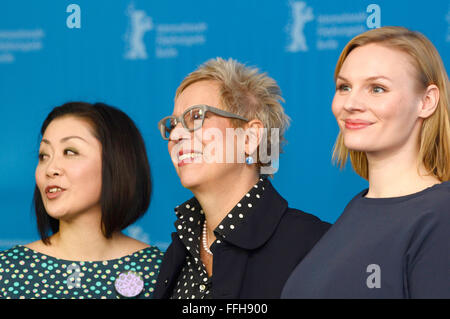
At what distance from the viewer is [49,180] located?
2574mm

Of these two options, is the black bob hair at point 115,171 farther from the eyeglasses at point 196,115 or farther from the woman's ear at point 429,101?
the woman's ear at point 429,101

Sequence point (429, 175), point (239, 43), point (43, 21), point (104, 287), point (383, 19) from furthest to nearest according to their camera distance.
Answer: point (43, 21) → point (239, 43) → point (383, 19) → point (104, 287) → point (429, 175)

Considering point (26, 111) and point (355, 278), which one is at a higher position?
point (26, 111)

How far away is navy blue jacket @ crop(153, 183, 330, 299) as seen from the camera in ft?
6.91

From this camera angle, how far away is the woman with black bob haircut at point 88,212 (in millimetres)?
2502

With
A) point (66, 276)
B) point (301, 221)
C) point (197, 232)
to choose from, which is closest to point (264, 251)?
point (301, 221)

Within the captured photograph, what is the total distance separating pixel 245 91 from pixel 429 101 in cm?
71

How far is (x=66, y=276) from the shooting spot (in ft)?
8.26

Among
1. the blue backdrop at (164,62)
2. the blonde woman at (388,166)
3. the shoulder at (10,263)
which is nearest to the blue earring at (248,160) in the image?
the blonde woman at (388,166)

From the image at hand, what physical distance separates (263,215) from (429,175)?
591 millimetres

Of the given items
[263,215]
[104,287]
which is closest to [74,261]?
[104,287]
